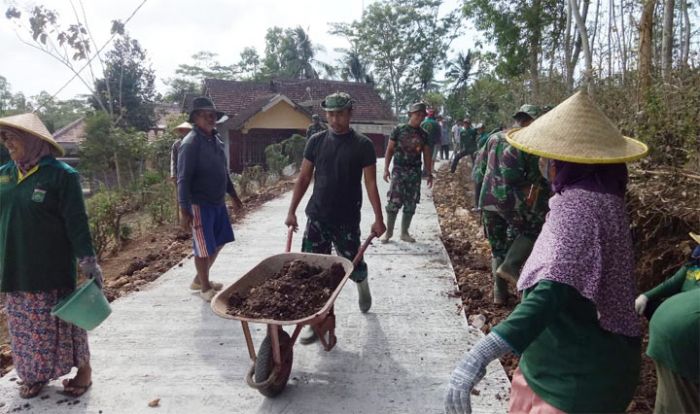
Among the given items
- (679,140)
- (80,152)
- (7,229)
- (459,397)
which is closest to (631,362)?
(459,397)

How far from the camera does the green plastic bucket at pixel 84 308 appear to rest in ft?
9.14

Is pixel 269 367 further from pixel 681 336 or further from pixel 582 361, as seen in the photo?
pixel 681 336

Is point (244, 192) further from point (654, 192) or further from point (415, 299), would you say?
point (654, 192)

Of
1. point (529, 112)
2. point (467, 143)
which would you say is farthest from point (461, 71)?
point (529, 112)

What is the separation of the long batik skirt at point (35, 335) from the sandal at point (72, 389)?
0.06 meters

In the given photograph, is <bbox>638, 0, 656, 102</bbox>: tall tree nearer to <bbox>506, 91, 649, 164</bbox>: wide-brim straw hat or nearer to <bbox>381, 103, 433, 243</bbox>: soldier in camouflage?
<bbox>381, 103, 433, 243</bbox>: soldier in camouflage

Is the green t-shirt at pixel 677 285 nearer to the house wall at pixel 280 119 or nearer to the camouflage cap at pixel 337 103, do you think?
the camouflage cap at pixel 337 103

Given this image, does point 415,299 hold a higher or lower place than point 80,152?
lower

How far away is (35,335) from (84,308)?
45 centimetres

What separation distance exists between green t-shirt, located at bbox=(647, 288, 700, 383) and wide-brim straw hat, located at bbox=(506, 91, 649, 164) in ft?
1.92

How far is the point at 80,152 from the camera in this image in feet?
53.6

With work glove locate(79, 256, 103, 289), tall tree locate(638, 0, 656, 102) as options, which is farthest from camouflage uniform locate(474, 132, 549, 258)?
work glove locate(79, 256, 103, 289)

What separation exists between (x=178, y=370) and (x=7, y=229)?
132 centimetres

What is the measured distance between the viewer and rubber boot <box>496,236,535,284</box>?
12.2 ft
